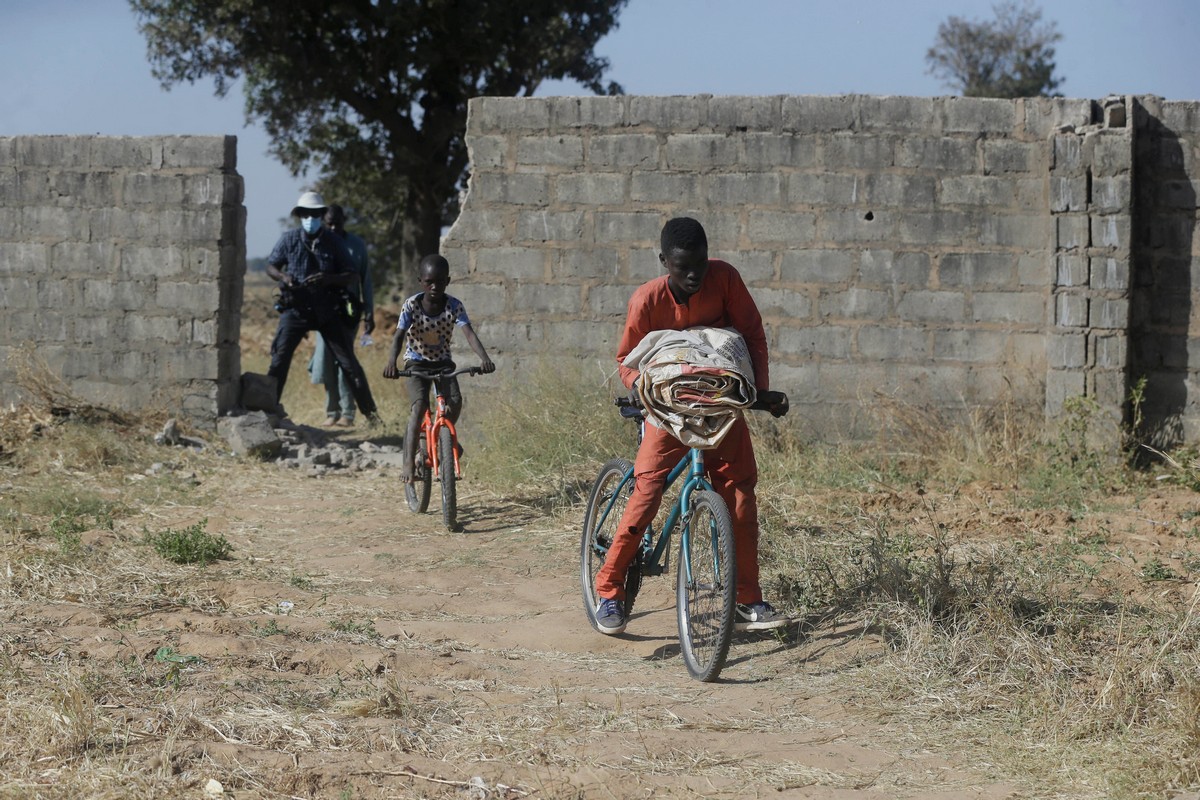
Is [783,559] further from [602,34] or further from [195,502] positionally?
[602,34]

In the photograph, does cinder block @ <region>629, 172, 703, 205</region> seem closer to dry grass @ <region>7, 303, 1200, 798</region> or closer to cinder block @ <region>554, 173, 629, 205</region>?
cinder block @ <region>554, 173, 629, 205</region>

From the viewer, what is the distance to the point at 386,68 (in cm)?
1780

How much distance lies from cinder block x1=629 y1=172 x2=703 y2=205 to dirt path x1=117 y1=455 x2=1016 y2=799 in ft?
9.58

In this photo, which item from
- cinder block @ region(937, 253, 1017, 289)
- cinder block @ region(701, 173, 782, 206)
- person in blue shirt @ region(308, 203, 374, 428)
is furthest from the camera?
person in blue shirt @ region(308, 203, 374, 428)

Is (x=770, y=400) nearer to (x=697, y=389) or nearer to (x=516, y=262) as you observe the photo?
(x=697, y=389)

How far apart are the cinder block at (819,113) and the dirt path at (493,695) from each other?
3.54 metres

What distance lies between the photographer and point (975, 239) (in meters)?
8.25

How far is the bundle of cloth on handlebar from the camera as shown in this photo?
4277mm

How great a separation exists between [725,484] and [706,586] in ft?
1.31

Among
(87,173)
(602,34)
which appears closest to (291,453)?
(87,173)

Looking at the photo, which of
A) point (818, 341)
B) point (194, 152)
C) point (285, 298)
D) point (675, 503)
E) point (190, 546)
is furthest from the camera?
point (285, 298)

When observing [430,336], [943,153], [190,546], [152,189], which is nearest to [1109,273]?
[943,153]

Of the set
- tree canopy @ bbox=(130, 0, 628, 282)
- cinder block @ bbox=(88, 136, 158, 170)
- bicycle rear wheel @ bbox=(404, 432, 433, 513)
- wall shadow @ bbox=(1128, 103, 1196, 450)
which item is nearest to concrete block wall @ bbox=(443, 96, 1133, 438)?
wall shadow @ bbox=(1128, 103, 1196, 450)

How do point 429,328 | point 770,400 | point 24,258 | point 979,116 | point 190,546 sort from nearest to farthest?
point 770,400 → point 190,546 → point 429,328 → point 979,116 → point 24,258
